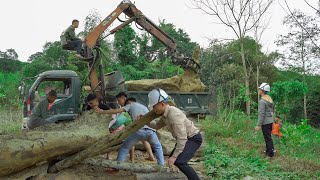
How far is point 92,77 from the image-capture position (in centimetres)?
1016

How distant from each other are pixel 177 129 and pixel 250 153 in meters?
3.53

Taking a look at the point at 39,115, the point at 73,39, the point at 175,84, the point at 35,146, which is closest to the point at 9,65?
the point at 175,84

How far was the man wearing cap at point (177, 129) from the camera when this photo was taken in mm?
4609

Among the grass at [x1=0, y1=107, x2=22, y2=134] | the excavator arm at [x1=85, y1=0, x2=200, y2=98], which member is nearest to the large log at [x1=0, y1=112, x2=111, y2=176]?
the excavator arm at [x1=85, y1=0, x2=200, y2=98]

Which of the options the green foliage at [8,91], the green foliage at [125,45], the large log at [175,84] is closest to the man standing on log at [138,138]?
the large log at [175,84]

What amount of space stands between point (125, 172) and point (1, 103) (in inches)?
474

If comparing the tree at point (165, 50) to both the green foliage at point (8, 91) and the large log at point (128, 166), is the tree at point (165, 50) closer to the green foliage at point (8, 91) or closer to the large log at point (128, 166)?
the green foliage at point (8, 91)

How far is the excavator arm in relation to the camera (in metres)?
10.6

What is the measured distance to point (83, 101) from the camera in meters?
9.22

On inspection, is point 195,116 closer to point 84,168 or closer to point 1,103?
point 84,168

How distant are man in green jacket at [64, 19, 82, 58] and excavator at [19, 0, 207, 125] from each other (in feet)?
0.55

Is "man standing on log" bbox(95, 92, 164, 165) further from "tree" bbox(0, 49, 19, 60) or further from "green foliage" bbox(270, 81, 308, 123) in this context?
"tree" bbox(0, 49, 19, 60)

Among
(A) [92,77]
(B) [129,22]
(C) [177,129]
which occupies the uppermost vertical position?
(B) [129,22]

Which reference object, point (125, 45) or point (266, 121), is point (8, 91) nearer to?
point (125, 45)
